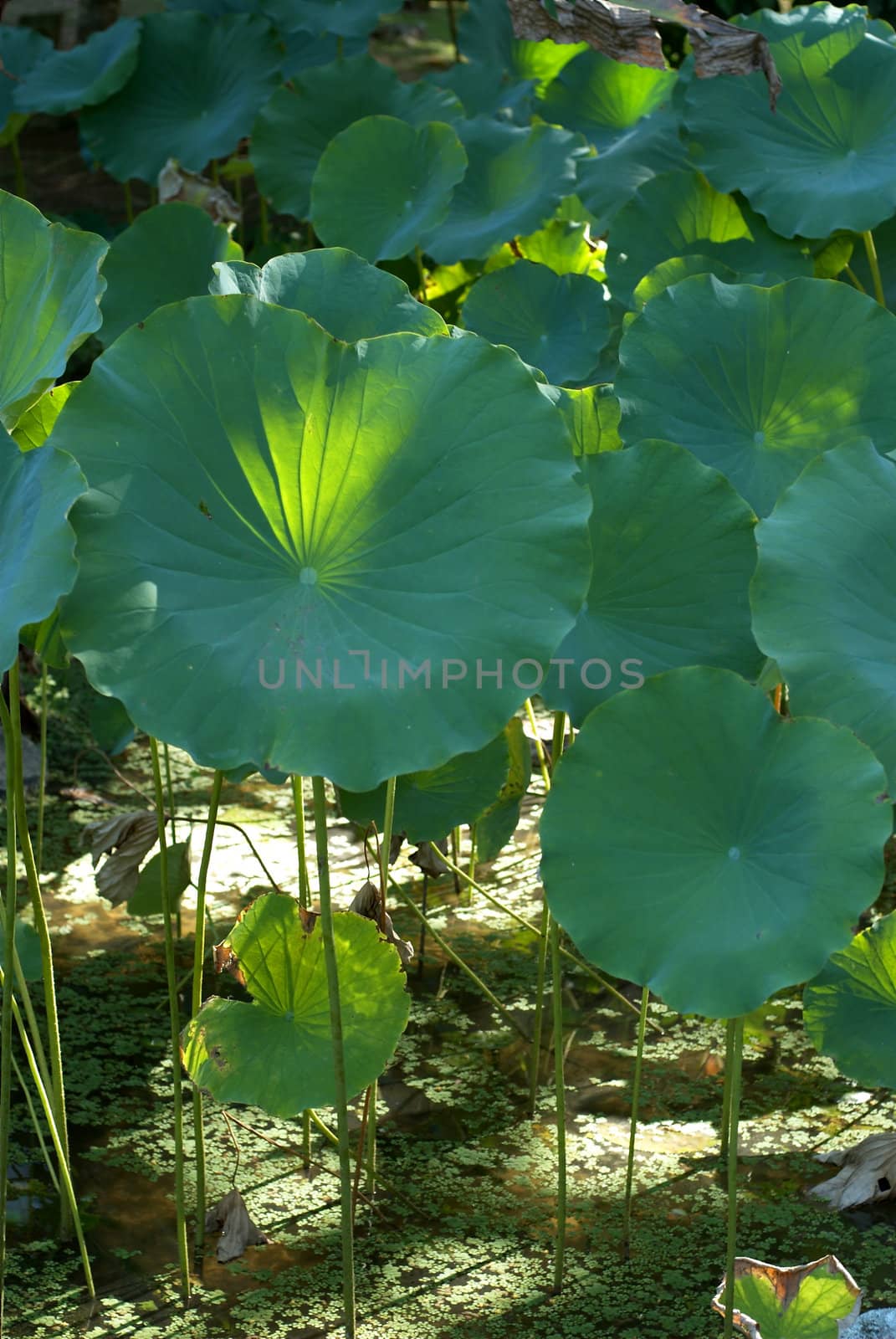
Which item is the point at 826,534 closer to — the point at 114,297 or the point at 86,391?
the point at 86,391

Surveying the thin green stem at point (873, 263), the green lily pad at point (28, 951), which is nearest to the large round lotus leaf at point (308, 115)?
the thin green stem at point (873, 263)

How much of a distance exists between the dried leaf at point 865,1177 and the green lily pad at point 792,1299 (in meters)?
0.40

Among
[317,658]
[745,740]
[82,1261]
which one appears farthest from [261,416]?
[82,1261]

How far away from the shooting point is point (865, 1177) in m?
1.75

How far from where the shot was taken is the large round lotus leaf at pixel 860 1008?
1.56 metres

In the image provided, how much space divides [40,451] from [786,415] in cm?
96

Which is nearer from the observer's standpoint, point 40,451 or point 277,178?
point 40,451

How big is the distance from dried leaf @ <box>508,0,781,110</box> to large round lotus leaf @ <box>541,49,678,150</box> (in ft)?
2.16

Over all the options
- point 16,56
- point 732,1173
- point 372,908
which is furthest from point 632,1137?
point 16,56

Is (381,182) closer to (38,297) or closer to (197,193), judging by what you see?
(197,193)

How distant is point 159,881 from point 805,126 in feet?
6.03

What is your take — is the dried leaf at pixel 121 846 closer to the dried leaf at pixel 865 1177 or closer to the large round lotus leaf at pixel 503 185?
the dried leaf at pixel 865 1177

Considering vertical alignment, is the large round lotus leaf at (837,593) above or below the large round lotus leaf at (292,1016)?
above

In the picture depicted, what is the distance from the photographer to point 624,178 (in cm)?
278
